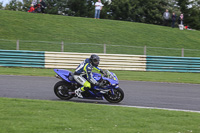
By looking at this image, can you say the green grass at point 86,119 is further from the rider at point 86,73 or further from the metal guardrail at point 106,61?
the metal guardrail at point 106,61

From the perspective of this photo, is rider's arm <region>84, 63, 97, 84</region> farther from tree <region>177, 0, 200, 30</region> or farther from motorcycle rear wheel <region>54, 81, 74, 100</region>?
tree <region>177, 0, 200, 30</region>

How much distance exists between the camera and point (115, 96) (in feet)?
33.3

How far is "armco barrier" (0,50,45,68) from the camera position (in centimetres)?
1988

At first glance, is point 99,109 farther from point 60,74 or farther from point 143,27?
point 143,27

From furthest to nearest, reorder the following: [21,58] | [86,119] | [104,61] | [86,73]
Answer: [104,61] < [21,58] < [86,73] < [86,119]

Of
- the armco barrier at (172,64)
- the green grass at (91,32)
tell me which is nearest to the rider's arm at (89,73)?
the armco barrier at (172,64)

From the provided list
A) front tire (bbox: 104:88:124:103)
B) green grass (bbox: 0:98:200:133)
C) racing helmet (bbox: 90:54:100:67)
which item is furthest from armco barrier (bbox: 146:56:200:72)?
green grass (bbox: 0:98:200:133)

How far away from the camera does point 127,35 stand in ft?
99.0

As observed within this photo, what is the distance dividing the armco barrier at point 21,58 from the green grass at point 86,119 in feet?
36.7

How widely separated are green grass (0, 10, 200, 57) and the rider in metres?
13.7

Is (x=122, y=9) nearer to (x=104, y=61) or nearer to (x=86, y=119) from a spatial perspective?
(x=104, y=61)

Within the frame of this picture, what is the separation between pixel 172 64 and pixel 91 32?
31.0 ft

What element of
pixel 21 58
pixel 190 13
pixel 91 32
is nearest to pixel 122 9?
pixel 190 13

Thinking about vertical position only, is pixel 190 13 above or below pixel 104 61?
above
